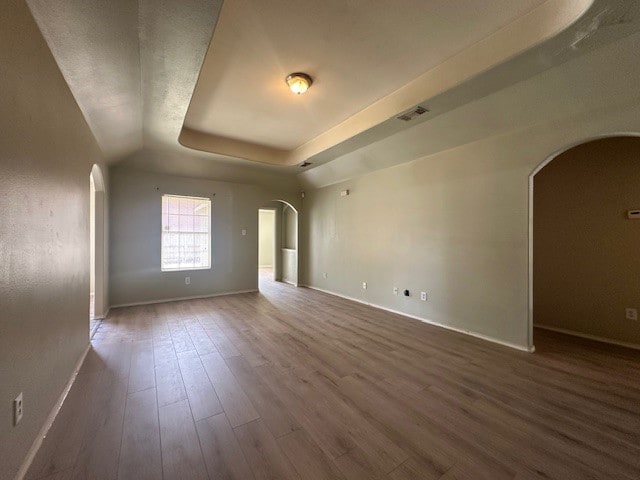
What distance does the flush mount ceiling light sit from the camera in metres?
2.57

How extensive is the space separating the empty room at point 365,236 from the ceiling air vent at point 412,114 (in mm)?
52

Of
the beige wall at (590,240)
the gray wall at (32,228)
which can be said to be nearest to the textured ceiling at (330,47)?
the gray wall at (32,228)

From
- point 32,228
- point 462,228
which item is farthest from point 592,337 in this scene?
point 32,228

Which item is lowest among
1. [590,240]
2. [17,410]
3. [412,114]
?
[17,410]

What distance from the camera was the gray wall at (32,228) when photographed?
3.93ft

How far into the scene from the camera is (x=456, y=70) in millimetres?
2367

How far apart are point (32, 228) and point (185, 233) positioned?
4.01 meters

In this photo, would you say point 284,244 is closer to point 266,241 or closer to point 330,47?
point 266,241

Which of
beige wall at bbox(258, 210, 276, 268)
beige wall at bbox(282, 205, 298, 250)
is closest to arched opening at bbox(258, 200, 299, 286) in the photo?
beige wall at bbox(282, 205, 298, 250)

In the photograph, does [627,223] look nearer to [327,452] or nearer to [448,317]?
[448,317]

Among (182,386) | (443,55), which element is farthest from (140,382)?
(443,55)

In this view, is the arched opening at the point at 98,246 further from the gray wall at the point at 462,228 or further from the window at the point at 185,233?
the gray wall at the point at 462,228

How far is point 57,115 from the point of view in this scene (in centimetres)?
181

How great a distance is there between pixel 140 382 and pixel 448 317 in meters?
3.63
